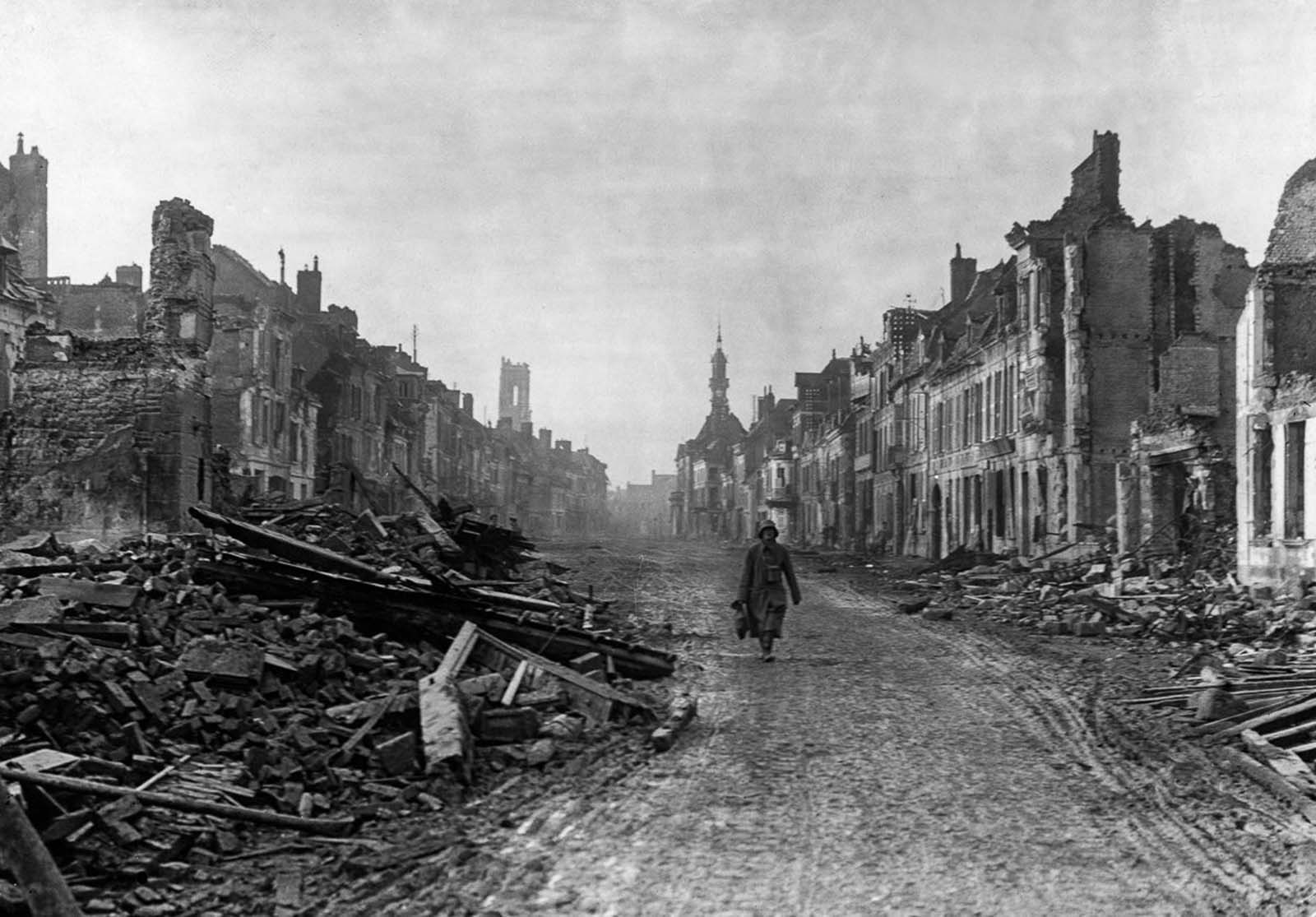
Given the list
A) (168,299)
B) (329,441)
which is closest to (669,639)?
(168,299)

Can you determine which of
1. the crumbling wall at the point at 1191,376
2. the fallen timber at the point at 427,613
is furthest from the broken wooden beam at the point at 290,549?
the crumbling wall at the point at 1191,376

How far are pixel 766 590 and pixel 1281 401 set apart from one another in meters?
11.0

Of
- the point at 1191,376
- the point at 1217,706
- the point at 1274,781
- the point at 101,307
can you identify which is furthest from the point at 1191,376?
the point at 101,307

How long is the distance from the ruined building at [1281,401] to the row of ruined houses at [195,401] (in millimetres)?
15084

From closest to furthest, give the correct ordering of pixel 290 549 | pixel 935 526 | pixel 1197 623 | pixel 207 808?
pixel 207 808 → pixel 290 549 → pixel 1197 623 → pixel 935 526

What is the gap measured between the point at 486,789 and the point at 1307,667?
27.8 ft

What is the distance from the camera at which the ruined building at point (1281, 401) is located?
60.1 feet

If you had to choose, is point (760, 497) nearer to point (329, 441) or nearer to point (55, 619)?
point (329, 441)

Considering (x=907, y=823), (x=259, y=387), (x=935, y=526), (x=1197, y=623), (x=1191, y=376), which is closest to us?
(x=907, y=823)

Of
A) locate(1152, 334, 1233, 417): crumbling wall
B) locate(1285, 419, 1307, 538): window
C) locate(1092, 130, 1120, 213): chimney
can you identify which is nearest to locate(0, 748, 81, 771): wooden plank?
locate(1285, 419, 1307, 538): window

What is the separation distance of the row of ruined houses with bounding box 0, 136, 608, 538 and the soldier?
34.6 feet

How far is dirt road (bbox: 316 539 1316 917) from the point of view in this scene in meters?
5.36

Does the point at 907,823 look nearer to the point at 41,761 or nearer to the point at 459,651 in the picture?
the point at 41,761

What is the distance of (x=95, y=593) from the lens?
33.9ft
